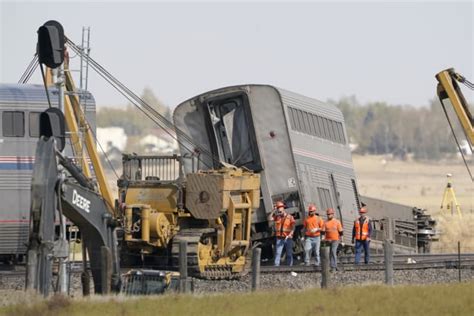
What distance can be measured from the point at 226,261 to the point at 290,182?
15.7 ft

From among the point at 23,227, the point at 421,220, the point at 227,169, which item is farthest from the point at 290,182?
the point at 421,220

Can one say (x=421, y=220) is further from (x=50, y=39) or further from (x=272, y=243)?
(x=50, y=39)

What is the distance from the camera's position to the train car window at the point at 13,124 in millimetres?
34688

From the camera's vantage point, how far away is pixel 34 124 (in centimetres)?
3500

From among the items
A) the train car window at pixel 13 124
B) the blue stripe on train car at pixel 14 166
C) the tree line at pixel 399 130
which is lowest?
the blue stripe on train car at pixel 14 166

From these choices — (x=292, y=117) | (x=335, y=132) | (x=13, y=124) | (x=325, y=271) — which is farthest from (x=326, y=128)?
(x=325, y=271)

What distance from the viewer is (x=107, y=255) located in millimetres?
26750

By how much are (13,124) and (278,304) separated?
12666 millimetres

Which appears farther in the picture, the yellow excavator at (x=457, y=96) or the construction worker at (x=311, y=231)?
the yellow excavator at (x=457, y=96)

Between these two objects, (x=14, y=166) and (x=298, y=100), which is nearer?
(x=14, y=166)

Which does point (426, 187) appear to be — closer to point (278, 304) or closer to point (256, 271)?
point (256, 271)

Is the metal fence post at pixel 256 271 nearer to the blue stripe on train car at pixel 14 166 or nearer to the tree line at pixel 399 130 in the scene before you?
the blue stripe on train car at pixel 14 166

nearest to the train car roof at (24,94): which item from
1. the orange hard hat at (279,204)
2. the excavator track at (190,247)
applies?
the excavator track at (190,247)

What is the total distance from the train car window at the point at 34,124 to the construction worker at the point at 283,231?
618 cm
